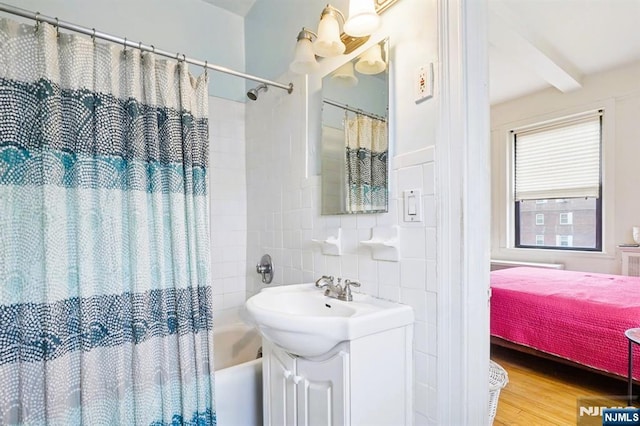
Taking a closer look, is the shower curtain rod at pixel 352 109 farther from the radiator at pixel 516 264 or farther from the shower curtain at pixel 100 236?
the radiator at pixel 516 264

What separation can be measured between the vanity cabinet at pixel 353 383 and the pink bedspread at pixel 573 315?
1.63 metres

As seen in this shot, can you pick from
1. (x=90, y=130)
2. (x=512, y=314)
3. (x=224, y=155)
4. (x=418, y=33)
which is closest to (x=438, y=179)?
(x=418, y=33)

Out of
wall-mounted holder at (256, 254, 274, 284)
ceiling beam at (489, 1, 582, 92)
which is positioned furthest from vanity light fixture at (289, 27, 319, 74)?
ceiling beam at (489, 1, 582, 92)

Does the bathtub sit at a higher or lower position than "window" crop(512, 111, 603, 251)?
lower

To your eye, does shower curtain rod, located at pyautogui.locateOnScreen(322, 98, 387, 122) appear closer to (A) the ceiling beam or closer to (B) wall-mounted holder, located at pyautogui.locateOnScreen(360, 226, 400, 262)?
(B) wall-mounted holder, located at pyautogui.locateOnScreen(360, 226, 400, 262)

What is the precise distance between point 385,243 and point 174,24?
6.34 ft

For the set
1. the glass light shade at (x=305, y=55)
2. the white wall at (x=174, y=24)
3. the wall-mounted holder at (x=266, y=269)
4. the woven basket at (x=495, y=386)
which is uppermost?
the white wall at (x=174, y=24)

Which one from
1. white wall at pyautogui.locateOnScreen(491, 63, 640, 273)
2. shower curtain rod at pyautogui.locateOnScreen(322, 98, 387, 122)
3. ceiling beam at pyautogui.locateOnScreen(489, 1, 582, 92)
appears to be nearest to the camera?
shower curtain rod at pyautogui.locateOnScreen(322, 98, 387, 122)

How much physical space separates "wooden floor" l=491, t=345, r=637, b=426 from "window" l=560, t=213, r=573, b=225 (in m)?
1.92

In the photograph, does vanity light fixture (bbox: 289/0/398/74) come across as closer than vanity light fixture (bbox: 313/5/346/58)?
Yes

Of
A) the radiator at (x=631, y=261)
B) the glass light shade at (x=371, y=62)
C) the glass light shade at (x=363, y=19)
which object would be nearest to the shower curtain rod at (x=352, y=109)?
the glass light shade at (x=371, y=62)

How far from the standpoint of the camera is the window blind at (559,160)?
3535 millimetres

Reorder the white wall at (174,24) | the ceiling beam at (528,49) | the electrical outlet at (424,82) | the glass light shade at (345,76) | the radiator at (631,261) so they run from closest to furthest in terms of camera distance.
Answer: the electrical outlet at (424,82), the glass light shade at (345,76), the white wall at (174,24), the ceiling beam at (528,49), the radiator at (631,261)

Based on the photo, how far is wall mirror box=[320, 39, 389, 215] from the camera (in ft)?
4.16
